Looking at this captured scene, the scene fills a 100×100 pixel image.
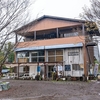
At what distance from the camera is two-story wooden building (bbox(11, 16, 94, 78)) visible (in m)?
21.6

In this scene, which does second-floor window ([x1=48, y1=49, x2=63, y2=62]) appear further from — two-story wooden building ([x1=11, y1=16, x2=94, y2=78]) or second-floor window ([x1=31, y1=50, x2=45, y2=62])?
second-floor window ([x1=31, y1=50, x2=45, y2=62])

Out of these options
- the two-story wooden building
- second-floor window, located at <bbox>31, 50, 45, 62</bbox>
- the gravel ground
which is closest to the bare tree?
the gravel ground

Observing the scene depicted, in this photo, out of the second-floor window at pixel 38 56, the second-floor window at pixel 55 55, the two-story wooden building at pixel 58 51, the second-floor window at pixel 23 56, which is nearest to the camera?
the two-story wooden building at pixel 58 51

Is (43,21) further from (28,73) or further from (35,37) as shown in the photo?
(28,73)

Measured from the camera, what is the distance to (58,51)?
23.3 m

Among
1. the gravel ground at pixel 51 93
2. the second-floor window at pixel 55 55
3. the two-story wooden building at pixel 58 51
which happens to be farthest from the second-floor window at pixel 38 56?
the gravel ground at pixel 51 93

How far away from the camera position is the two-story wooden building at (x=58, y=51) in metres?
21.6

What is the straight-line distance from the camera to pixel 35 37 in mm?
25969

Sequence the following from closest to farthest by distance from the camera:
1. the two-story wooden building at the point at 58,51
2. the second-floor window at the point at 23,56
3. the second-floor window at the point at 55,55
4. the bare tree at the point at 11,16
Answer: the bare tree at the point at 11,16
the two-story wooden building at the point at 58,51
the second-floor window at the point at 55,55
the second-floor window at the point at 23,56

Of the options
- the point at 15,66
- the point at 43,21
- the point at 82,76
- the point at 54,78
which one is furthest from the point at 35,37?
the point at 82,76

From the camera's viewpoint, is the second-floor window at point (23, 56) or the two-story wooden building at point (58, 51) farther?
the second-floor window at point (23, 56)

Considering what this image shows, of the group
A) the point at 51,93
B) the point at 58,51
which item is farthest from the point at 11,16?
the point at 58,51

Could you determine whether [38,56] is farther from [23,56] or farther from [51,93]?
[51,93]

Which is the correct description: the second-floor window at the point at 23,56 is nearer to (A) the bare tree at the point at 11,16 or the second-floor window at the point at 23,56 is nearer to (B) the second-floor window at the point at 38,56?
(B) the second-floor window at the point at 38,56
